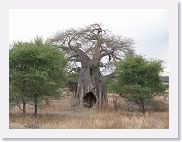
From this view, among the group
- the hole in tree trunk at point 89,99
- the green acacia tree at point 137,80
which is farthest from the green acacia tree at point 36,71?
the hole in tree trunk at point 89,99

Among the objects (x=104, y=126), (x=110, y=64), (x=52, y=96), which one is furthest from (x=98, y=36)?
(x=104, y=126)

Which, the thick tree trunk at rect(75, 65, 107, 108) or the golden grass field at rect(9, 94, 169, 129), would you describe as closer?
the golden grass field at rect(9, 94, 169, 129)

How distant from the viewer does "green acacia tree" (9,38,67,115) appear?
40.3 ft

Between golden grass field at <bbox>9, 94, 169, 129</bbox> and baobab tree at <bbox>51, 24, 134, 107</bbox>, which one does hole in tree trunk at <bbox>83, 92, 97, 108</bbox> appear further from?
golden grass field at <bbox>9, 94, 169, 129</bbox>

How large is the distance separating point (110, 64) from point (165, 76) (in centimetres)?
175

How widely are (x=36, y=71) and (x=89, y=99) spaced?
260cm

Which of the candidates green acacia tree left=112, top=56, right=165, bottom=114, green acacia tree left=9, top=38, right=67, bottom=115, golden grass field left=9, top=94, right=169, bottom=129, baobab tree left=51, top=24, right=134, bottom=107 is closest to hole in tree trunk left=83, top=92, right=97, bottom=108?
baobab tree left=51, top=24, right=134, bottom=107

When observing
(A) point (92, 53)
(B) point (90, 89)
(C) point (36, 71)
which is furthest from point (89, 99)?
(C) point (36, 71)

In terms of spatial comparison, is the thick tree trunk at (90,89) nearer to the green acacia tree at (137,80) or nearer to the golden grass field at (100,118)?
the green acacia tree at (137,80)

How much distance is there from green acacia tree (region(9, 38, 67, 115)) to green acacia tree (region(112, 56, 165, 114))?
1.20 metres

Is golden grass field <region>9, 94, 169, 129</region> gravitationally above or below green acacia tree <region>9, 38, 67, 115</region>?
below

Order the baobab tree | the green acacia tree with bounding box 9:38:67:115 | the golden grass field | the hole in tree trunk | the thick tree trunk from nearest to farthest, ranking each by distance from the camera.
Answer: the golden grass field, the green acacia tree with bounding box 9:38:67:115, the baobab tree, the thick tree trunk, the hole in tree trunk

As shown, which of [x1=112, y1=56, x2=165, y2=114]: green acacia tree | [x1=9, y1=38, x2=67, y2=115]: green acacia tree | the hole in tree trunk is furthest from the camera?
the hole in tree trunk

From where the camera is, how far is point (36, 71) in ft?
41.2
